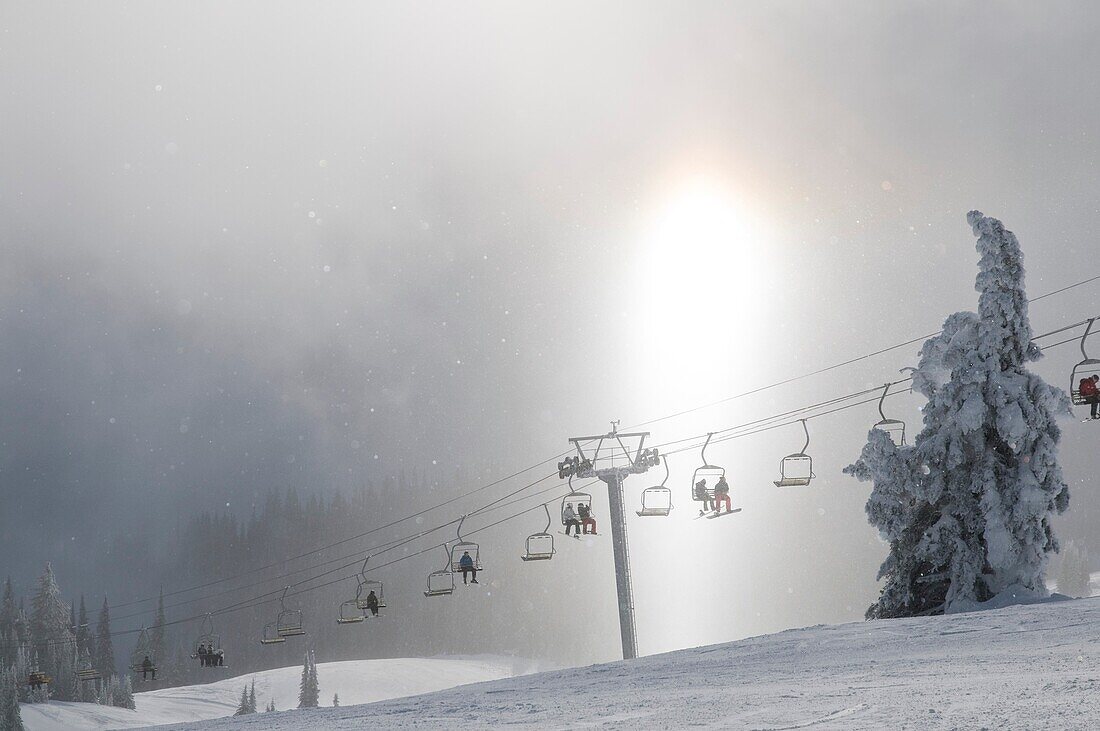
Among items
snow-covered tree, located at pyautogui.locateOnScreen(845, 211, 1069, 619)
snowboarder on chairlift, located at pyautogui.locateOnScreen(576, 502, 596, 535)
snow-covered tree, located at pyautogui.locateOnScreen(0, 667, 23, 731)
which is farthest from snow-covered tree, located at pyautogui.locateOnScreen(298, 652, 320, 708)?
snow-covered tree, located at pyautogui.locateOnScreen(845, 211, 1069, 619)

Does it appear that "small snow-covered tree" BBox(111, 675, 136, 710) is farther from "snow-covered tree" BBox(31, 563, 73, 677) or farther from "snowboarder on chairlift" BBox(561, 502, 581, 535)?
"snowboarder on chairlift" BBox(561, 502, 581, 535)

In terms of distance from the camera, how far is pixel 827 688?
12945mm

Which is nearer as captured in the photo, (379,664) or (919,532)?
(919,532)

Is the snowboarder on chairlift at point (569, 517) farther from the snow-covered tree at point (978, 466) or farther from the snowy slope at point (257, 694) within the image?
the snowy slope at point (257, 694)

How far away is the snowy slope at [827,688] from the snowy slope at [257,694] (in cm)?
11512

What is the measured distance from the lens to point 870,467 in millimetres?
27156

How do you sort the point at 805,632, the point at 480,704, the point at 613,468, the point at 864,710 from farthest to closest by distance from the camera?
the point at 613,468, the point at 805,632, the point at 480,704, the point at 864,710

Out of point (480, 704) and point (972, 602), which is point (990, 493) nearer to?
point (972, 602)

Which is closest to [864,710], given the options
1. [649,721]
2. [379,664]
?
[649,721]

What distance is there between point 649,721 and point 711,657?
7516 mm

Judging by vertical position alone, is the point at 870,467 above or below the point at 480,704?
above

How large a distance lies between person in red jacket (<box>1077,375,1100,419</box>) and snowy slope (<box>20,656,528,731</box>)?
390 feet

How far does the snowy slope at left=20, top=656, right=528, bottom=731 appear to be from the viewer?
378 feet

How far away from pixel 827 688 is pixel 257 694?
168m
